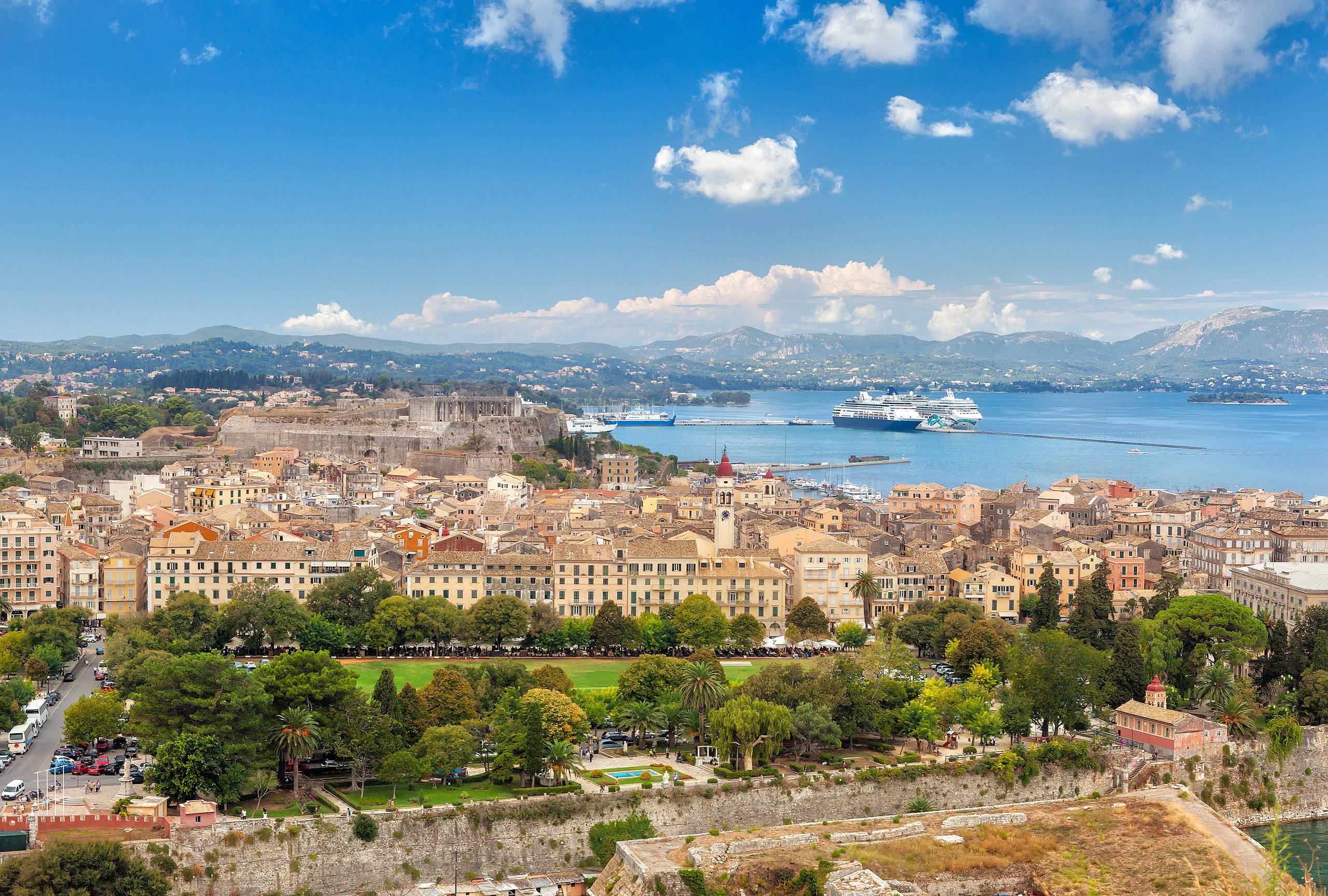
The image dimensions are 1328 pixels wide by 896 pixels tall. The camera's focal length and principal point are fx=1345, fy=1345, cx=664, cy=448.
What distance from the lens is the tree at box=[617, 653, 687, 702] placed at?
33969mm

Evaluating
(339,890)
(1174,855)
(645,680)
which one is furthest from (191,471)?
(1174,855)

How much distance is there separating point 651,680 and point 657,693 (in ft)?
1.21

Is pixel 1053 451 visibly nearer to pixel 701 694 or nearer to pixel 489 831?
pixel 701 694

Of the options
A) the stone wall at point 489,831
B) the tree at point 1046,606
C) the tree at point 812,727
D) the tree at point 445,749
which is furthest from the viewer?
the tree at point 1046,606

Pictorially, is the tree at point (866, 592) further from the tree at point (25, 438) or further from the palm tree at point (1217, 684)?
the tree at point (25, 438)

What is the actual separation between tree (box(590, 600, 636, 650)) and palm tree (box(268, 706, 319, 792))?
14.3 metres

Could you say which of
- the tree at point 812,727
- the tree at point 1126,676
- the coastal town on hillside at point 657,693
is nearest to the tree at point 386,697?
the coastal town on hillside at point 657,693

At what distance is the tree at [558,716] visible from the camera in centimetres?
2984

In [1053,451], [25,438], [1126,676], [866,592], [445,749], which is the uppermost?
[25,438]

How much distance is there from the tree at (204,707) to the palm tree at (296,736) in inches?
12.2

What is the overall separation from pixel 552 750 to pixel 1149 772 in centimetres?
1463

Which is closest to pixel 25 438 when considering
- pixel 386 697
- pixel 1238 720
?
pixel 386 697

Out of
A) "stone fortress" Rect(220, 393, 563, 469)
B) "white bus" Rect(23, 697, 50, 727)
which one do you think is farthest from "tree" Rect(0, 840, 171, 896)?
"stone fortress" Rect(220, 393, 563, 469)

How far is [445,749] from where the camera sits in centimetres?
2895
